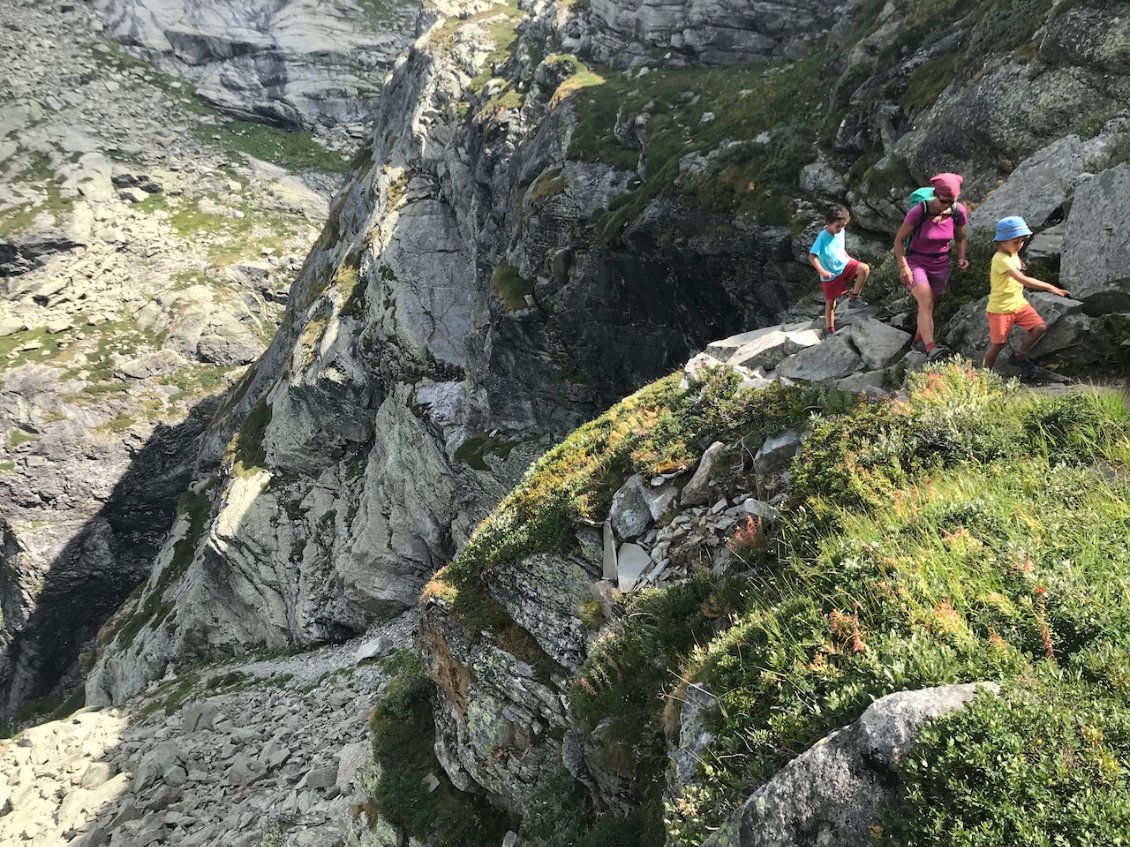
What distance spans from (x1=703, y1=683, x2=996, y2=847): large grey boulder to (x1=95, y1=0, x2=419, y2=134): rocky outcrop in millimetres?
110207

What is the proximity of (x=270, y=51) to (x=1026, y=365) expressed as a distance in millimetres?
117948

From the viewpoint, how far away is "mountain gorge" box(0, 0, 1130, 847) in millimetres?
4324

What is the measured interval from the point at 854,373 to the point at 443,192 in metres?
41.7

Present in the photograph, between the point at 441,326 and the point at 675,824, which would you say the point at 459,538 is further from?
the point at 675,824

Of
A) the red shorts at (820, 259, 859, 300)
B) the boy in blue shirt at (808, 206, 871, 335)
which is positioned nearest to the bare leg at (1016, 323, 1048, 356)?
the boy in blue shirt at (808, 206, 871, 335)

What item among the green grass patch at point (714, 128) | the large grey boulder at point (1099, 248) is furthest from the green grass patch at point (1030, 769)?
the green grass patch at point (714, 128)

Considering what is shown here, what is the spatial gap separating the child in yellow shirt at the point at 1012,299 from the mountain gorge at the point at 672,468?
367 mm

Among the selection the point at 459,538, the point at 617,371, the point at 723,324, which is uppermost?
the point at 723,324

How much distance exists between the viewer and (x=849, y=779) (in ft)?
12.2

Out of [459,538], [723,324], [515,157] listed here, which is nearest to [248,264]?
[515,157]

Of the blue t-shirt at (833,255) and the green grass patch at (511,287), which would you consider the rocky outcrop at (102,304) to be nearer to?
the green grass patch at (511,287)

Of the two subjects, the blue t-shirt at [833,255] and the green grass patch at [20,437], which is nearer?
the blue t-shirt at [833,255]

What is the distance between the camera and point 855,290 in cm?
1077

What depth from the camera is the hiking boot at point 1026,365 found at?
7.45 metres
